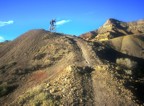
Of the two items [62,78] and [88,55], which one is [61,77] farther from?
[88,55]

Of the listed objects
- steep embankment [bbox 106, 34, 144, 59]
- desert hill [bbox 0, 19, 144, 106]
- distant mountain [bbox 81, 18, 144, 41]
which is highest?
distant mountain [bbox 81, 18, 144, 41]

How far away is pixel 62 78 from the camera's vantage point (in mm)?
26047

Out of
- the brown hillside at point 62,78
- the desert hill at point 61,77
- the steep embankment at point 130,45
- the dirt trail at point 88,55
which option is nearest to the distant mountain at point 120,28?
the steep embankment at point 130,45

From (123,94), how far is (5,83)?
1659 cm

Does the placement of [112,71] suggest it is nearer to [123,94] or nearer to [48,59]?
[123,94]

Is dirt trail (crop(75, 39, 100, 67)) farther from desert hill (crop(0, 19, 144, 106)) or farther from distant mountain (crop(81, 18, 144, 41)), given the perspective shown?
distant mountain (crop(81, 18, 144, 41))

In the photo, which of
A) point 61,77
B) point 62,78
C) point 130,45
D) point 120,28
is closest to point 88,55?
point 61,77

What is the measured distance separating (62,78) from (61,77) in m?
0.43

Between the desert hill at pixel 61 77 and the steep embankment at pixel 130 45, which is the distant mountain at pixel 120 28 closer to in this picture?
the steep embankment at pixel 130 45

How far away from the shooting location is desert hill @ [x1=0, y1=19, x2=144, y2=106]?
852 inches

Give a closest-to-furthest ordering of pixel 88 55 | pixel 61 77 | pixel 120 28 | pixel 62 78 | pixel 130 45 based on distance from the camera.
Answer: pixel 62 78 → pixel 61 77 → pixel 88 55 → pixel 130 45 → pixel 120 28

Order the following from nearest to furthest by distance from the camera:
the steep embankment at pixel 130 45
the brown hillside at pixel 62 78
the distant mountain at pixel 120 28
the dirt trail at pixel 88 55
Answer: the brown hillside at pixel 62 78, the dirt trail at pixel 88 55, the steep embankment at pixel 130 45, the distant mountain at pixel 120 28

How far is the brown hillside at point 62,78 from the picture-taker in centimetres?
2161

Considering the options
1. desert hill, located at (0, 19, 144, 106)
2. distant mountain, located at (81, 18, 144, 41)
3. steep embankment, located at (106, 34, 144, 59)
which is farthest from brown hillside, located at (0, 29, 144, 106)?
distant mountain, located at (81, 18, 144, 41)
